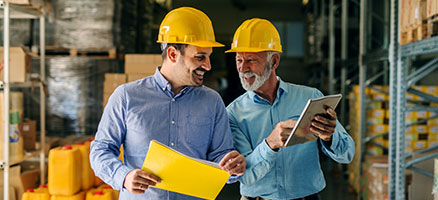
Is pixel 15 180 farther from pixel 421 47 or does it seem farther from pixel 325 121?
pixel 421 47

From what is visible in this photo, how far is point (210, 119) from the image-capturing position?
231cm

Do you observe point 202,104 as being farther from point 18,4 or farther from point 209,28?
point 18,4

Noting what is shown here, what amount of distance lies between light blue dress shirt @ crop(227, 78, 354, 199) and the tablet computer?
31 cm

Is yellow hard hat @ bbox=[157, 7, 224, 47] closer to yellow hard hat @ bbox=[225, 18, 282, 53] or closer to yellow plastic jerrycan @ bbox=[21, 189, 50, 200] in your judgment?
yellow hard hat @ bbox=[225, 18, 282, 53]

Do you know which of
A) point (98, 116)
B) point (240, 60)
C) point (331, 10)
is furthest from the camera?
point (331, 10)

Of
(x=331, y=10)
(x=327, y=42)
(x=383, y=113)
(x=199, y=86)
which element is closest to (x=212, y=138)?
(x=199, y=86)

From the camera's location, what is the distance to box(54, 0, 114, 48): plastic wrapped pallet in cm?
654

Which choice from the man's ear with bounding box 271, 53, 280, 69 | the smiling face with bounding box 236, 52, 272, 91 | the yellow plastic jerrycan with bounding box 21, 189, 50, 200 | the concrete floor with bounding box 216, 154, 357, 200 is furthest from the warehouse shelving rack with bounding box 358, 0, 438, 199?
the yellow plastic jerrycan with bounding box 21, 189, 50, 200

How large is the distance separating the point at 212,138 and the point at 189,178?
1.10ft

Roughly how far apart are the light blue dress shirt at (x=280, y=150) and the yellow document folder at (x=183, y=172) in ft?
1.08

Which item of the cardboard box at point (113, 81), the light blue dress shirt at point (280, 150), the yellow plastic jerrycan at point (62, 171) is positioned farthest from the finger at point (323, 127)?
the cardboard box at point (113, 81)

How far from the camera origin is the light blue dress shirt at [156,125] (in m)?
2.21

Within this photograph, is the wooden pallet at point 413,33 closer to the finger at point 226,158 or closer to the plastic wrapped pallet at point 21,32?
the finger at point 226,158

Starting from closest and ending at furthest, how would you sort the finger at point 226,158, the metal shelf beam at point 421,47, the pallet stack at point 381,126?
1. the finger at point 226,158
2. the metal shelf beam at point 421,47
3. the pallet stack at point 381,126
